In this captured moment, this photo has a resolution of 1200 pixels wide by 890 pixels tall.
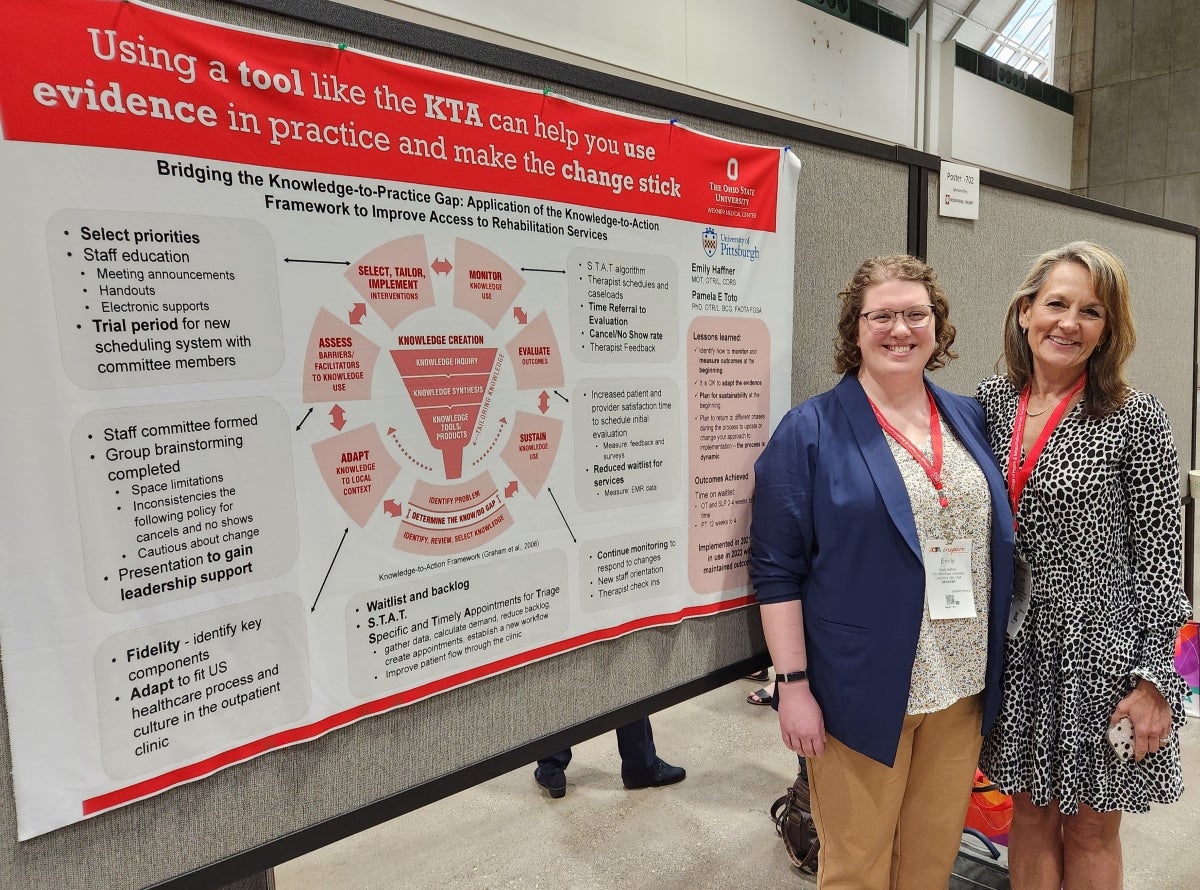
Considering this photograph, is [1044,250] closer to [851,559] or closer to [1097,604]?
[1097,604]

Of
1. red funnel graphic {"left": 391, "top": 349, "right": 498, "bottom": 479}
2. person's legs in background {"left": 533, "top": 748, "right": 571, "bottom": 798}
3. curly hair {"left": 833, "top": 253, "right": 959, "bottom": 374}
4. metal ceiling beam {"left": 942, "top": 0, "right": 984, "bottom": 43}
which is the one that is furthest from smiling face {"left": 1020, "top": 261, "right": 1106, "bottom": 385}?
metal ceiling beam {"left": 942, "top": 0, "right": 984, "bottom": 43}

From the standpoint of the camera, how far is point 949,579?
3.87 feet

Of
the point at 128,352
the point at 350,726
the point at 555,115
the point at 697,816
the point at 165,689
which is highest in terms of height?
the point at 555,115

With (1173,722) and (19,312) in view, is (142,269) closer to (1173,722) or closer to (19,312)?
(19,312)

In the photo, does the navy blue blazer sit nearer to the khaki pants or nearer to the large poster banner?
the khaki pants

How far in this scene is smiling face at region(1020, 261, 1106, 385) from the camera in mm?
1264

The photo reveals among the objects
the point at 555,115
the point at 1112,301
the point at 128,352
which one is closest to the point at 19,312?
→ the point at 128,352

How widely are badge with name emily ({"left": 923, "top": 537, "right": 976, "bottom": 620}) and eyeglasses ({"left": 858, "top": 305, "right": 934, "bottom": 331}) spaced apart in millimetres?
363

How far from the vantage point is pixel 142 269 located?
72 cm

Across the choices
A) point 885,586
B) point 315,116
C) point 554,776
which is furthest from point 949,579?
point 554,776

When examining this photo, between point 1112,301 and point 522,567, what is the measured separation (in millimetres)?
1123

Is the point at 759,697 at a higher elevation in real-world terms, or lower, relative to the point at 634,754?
lower

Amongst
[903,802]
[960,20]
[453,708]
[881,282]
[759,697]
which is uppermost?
[960,20]

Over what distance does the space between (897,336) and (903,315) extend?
4 cm
